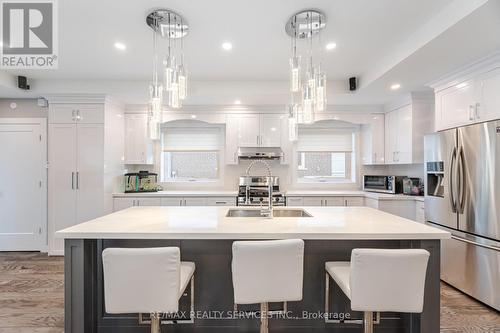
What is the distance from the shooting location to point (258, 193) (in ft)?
15.1

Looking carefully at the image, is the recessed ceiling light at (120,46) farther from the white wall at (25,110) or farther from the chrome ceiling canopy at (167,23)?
the white wall at (25,110)

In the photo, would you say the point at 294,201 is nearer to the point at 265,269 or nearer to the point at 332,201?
the point at 332,201

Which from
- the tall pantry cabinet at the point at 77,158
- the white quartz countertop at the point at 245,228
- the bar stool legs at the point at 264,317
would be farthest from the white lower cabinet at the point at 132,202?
the bar stool legs at the point at 264,317

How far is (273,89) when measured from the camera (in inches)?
155

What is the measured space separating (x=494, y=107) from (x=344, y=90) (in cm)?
174

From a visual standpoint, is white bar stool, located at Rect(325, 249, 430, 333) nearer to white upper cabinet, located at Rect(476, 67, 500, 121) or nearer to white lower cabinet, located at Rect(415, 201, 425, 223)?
white upper cabinet, located at Rect(476, 67, 500, 121)

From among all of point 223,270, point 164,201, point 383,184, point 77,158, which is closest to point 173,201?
point 164,201

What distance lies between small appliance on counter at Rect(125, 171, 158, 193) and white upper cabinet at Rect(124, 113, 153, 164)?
0.75ft

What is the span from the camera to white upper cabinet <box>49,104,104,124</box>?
4.15m

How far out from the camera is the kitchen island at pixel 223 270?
1.89m

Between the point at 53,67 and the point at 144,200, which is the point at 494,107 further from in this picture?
the point at 53,67

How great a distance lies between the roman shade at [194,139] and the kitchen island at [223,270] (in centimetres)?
293

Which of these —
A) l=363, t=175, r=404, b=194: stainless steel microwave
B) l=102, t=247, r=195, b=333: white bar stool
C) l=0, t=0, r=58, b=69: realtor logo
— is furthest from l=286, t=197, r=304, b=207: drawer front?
l=0, t=0, r=58, b=69: realtor logo

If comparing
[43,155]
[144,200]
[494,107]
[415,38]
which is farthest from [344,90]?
[43,155]
